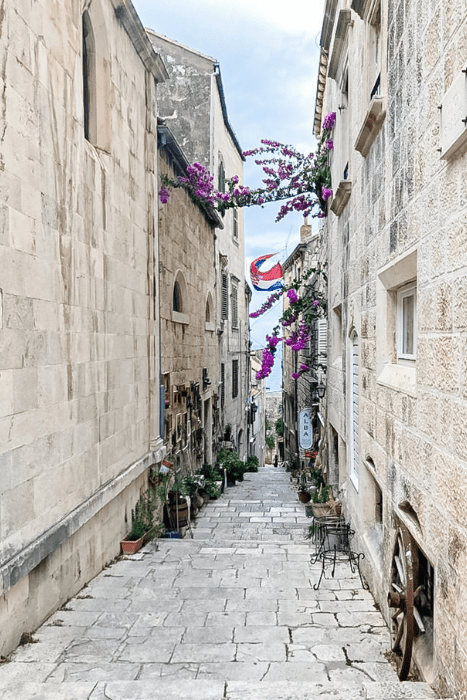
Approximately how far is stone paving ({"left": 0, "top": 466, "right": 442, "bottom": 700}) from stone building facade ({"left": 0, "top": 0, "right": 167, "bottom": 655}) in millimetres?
398

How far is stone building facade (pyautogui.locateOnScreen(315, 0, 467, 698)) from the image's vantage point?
118 inches

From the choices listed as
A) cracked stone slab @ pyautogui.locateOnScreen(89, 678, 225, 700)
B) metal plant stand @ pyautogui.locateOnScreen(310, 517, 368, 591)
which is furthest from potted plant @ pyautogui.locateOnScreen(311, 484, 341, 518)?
cracked stone slab @ pyautogui.locateOnScreen(89, 678, 225, 700)

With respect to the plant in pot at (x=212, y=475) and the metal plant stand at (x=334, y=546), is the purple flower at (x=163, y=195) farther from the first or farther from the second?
the plant in pot at (x=212, y=475)

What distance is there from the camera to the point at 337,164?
9602 millimetres

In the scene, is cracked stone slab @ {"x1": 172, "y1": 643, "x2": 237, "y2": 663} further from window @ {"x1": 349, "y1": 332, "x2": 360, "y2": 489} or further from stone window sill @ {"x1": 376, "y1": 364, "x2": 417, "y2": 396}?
window @ {"x1": 349, "y1": 332, "x2": 360, "y2": 489}

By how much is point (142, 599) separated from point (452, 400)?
3.93 metres

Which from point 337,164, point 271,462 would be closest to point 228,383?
point 337,164

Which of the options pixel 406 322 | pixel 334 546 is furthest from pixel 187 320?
pixel 406 322

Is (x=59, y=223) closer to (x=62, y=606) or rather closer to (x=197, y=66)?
(x=62, y=606)

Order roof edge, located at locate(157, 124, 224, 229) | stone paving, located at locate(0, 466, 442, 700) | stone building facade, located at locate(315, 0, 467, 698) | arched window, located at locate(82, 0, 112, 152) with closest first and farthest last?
stone building facade, located at locate(315, 0, 467, 698) < stone paving, located at locate(0, 466, 442, 700) < arched window, located at locate(82, 0, 112, 152) < roof edge, located at locate(157, 124, 224, 229)

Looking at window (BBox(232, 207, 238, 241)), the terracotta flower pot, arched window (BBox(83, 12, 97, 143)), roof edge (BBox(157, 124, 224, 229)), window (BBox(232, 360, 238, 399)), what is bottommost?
the terracotta flower pot

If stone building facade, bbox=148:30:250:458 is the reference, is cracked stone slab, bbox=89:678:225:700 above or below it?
below

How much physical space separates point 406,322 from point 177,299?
25.5 feet

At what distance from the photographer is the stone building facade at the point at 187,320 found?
10.6 m
